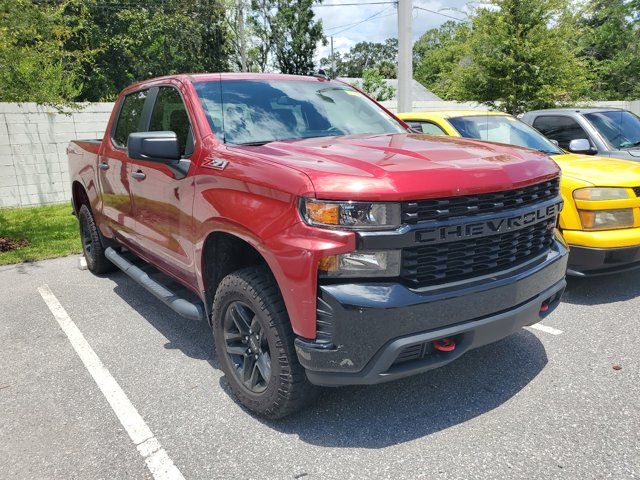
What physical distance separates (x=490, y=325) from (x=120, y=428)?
6.97ft

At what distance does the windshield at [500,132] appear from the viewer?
5898 millimetres

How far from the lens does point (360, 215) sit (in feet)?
7.84

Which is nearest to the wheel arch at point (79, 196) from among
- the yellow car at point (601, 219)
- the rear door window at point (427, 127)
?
the rear door window at point (427, 127)

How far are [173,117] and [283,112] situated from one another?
845 millimetres

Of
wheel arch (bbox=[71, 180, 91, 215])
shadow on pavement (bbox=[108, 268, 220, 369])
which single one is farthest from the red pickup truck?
wheel arch (bbox=[71, 180, 91, 215])

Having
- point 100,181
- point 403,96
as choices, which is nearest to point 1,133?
point 100,181

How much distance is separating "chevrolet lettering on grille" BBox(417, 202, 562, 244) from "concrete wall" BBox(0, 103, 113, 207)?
10.9 meters

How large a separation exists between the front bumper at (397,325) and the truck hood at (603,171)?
8.03 feet

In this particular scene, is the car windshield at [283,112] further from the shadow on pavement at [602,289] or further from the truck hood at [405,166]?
Result: the shadow on pavement at [602,289]

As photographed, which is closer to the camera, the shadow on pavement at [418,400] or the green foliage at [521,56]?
the shadow on pavement at [418,400]

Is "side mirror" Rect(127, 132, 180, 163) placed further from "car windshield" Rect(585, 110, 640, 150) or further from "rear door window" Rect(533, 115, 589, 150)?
"car windshield" Rect(585, 110, 640, 150)

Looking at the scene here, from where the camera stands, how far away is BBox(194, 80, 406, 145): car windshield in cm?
345

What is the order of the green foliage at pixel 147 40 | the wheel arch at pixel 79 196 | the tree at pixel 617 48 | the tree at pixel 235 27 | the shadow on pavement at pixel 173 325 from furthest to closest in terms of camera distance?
1. the tree at pixel 617 48
2. the tree at pixel 235 27
3. the green foliage at pixel 147 40
4. the wheel arch at pixel 79 196
5. the shadow on pavement at pixel 173 325

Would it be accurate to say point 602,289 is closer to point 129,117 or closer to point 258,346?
point 258,346
